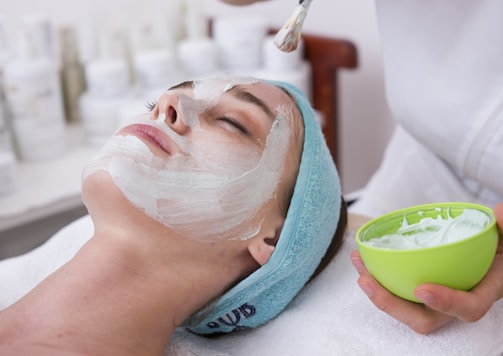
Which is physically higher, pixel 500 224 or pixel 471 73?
pixel 471 73

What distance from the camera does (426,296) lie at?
801 millimetres

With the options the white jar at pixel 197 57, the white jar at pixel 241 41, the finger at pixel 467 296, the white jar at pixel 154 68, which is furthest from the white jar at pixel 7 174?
the finger at pixel 467 296

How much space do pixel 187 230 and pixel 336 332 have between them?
263 millimetres

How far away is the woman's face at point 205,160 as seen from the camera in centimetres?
93

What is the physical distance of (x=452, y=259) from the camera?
799mm

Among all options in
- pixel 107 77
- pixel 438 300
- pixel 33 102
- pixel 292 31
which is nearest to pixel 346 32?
pixel 107 77

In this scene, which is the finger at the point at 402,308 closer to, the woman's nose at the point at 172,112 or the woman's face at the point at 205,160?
the woman's face at the point at 205,160

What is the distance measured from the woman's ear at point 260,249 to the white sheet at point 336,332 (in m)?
0.12

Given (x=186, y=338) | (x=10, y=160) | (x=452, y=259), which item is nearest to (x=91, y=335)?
(x=186, y=338)

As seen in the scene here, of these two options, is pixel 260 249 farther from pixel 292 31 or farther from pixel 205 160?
pixel 292 31

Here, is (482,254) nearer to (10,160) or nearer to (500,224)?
(500,224)

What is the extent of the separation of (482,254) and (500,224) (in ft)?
0.19

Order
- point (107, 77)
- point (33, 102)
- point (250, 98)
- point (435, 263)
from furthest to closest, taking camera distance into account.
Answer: point (107, 77)
point (33, 102)
point (250, 98)
point (435, 263)

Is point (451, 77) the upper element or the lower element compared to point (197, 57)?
upper
